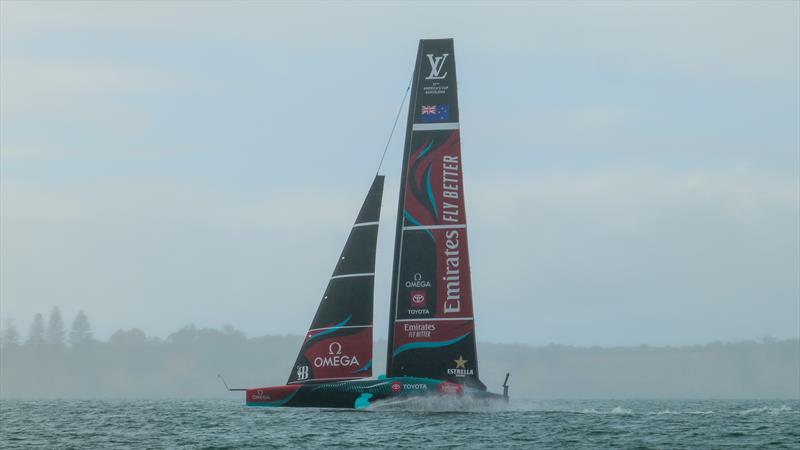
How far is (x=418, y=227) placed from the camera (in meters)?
48.4

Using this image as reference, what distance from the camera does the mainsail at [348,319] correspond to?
47875 mm

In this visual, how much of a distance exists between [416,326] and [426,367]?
173 centimetres

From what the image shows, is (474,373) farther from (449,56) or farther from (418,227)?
(449,56)

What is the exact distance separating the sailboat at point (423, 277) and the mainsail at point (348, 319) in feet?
0.13

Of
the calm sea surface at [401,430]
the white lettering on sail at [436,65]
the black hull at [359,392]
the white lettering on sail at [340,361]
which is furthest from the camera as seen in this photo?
the white lettering on sail at [436,65]

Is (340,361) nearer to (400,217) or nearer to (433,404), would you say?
(433,404)

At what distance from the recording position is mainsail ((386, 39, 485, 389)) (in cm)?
4819

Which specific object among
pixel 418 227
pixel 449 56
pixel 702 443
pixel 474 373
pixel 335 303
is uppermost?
pixel 449 56

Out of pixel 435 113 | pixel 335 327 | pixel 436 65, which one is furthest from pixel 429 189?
pixel 335 327

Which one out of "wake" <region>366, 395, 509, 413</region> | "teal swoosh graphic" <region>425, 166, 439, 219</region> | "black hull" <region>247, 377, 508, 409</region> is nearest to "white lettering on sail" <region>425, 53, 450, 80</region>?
"teal swoosh graphic" <region>425, 166, 439, 219</region>

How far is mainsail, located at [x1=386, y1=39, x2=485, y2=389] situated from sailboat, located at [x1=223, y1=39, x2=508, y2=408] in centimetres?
4

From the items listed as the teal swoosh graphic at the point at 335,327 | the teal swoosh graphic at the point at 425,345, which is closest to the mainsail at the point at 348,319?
the teal swoosh graphic at the point at 335,327

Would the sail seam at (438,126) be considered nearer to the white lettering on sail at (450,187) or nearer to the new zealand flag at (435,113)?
the new zealand flag at (435,113)

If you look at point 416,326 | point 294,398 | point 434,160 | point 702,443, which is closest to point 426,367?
point 416,326
